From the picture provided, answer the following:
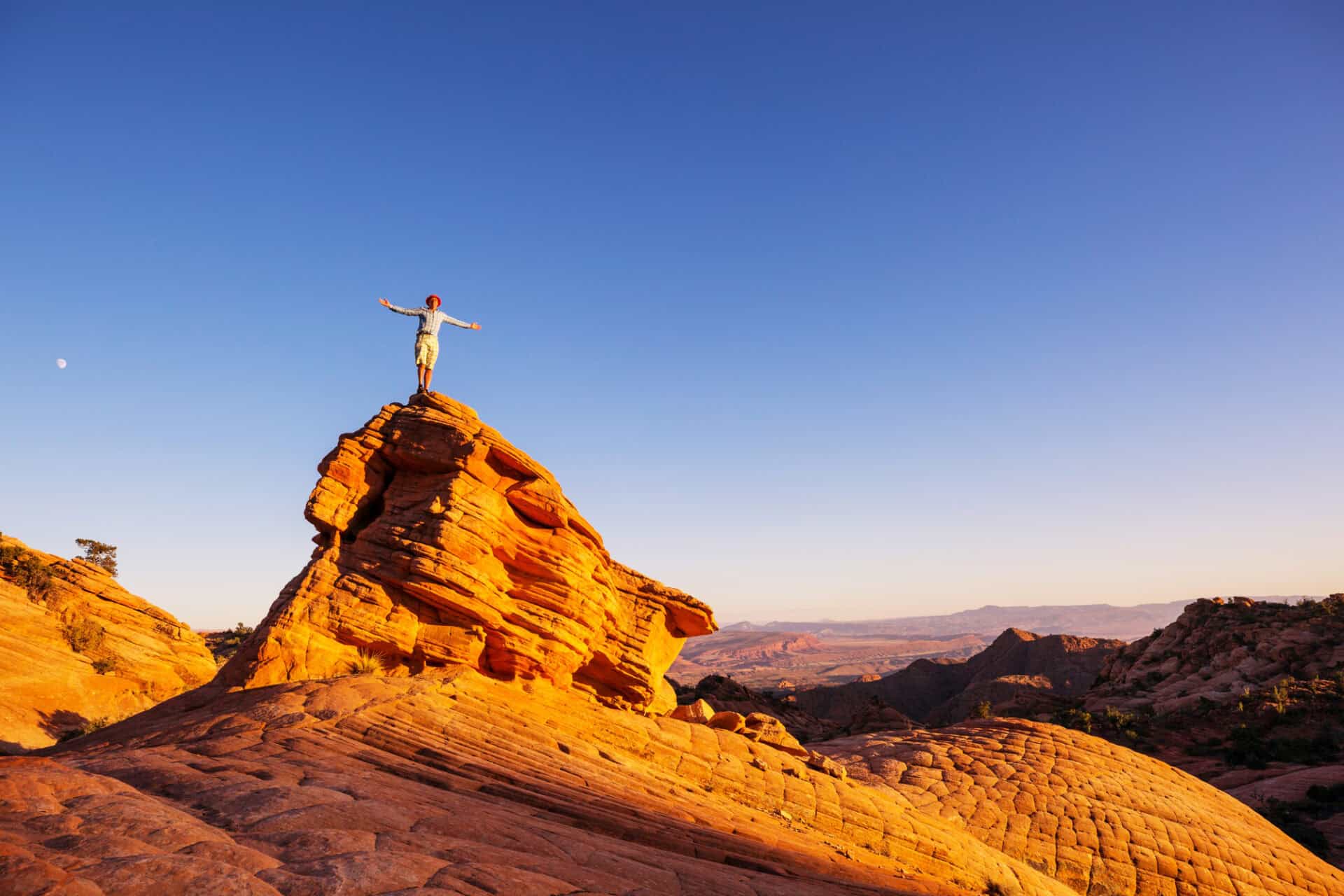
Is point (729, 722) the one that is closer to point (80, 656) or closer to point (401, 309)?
point (401, 309)

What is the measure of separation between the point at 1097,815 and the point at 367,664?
2313cm

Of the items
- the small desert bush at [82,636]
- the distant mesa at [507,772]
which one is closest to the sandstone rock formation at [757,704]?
the distant mesa at [507,772]

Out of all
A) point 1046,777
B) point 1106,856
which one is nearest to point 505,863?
point 1106,856

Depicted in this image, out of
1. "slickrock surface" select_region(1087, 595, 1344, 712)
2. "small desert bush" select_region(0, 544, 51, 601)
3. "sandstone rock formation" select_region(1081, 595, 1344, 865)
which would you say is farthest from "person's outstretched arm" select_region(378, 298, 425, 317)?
"slickrock surface" select_region(1087, 595, 1344, 712)

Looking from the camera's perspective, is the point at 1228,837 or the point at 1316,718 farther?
the point at 1316,718

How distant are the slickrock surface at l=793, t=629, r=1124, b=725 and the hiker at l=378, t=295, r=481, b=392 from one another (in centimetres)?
5726

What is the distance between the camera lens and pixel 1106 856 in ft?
69.9

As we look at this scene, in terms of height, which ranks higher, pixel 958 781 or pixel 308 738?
pixel 308 738

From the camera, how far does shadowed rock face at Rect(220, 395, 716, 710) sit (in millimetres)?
17672

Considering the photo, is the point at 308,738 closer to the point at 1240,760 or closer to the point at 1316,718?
the point at 1240,760

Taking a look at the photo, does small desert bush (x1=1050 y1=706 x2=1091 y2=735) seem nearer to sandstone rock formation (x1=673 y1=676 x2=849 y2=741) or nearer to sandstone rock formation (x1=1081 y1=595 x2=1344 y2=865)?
sandstone rock formation (x1=1081 y1=595 x2=1344 y2=865)

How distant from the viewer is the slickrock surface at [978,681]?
6844 centimetres

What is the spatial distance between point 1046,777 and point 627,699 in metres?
15.9

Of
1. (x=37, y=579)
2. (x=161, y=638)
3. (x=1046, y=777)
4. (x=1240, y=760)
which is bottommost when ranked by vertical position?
(x=1240, y=760)
